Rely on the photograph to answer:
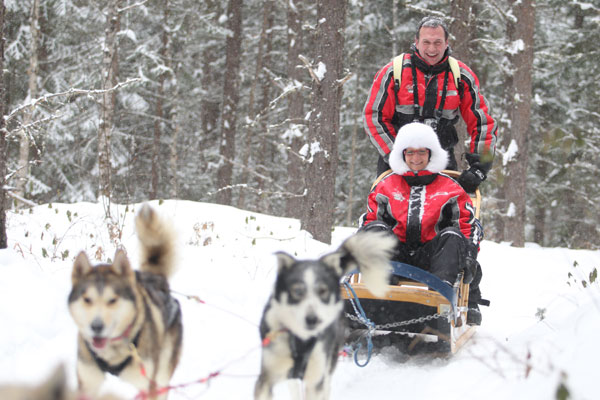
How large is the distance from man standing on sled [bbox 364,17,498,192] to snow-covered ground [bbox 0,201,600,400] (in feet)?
5.28

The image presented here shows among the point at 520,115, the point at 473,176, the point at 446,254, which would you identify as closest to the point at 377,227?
the point at 446,254

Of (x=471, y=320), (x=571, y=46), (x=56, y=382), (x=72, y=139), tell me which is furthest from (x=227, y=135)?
(x=56, y=382)

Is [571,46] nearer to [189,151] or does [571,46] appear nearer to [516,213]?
[516,213]

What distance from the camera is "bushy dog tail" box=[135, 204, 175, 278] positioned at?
2.79m

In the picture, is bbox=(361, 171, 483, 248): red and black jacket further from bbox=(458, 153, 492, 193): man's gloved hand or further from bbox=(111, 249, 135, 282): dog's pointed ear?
bbox=(111, 249, 135, 282): dog's pointed ear

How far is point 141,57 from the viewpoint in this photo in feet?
60.5

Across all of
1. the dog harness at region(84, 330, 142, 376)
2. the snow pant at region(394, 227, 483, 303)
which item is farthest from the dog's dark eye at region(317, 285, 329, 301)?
the snow pant at region(394, 227, 483, 303)

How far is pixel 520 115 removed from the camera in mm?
13781

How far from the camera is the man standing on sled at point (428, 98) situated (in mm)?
4879

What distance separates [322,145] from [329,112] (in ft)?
1.67

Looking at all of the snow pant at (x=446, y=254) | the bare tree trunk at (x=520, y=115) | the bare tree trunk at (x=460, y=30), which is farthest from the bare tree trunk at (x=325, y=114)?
the bare tree trunk at (x=520, y=115)

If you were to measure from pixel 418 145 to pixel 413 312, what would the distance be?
4.53ft

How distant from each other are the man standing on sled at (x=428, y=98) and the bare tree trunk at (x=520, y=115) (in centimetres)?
949

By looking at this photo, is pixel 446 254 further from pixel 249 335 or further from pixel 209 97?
pixel 209 97
